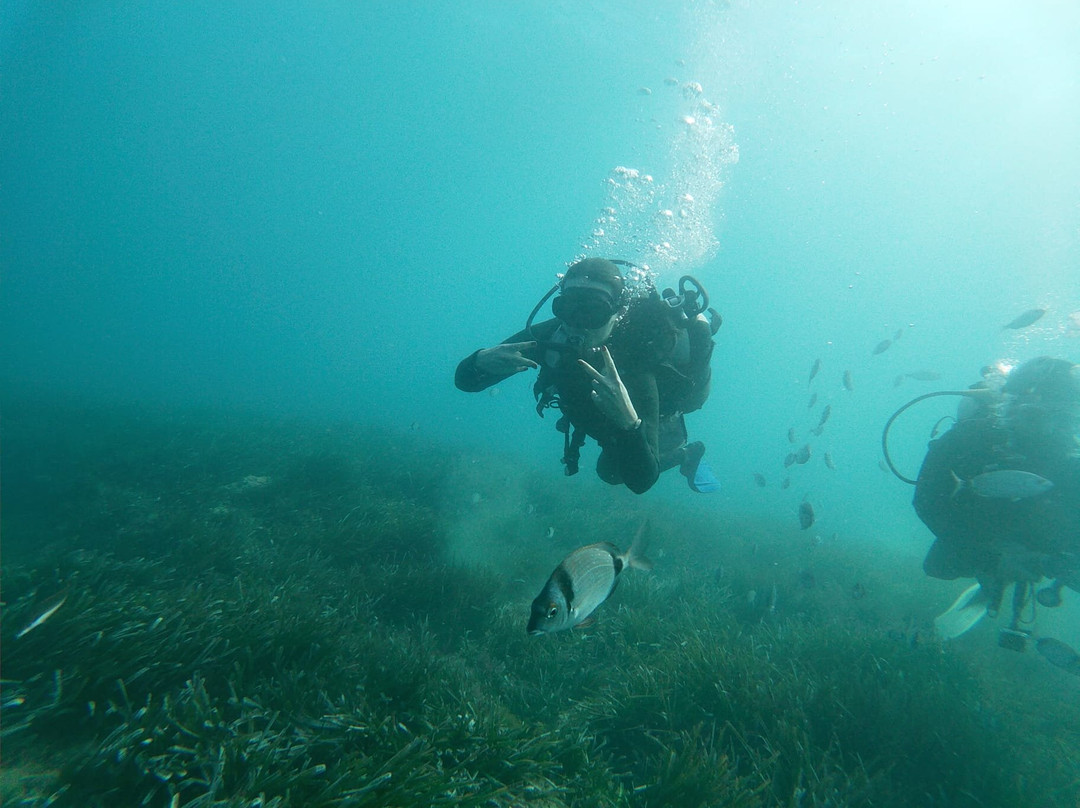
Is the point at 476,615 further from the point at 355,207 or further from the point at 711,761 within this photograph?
the point at 355,207

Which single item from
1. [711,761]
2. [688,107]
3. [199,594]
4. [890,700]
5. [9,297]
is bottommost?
[890,700]

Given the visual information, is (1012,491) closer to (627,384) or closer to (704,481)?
(704,481)

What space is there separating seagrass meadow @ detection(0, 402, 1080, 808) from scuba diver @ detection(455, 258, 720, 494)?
0.84 metres

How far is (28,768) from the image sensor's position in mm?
2383

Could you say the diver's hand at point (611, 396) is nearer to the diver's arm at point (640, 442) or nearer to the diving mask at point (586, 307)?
the diver's arm at point (640, 442)

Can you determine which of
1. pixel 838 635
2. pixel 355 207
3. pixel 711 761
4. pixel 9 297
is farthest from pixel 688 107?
pixel 9 297

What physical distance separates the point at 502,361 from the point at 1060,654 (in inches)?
300

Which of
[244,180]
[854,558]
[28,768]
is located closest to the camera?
[28,768]

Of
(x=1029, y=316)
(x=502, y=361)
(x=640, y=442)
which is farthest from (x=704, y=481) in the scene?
(x=1029, y=316)

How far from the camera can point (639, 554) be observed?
2900 millimetres

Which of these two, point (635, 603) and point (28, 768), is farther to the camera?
point (635, 603)

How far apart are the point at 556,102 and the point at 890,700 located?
178 ft

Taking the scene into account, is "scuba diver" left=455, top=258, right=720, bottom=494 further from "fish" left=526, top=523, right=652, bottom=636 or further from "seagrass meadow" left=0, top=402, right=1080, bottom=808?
"fish" left=526, top=523, right=652, bottom=636

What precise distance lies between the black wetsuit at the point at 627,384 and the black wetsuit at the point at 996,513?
3985 millimetres
